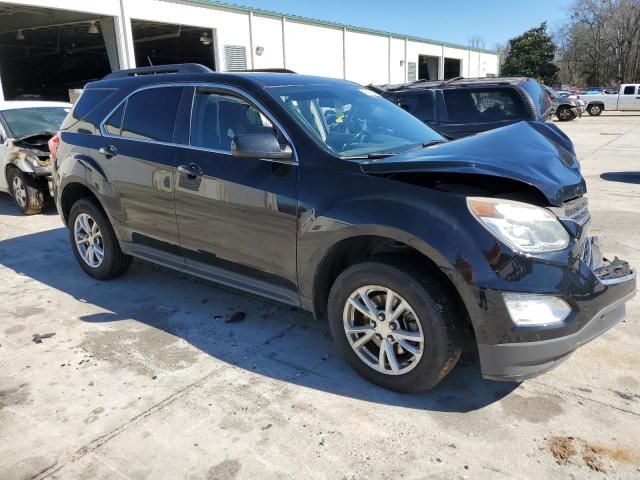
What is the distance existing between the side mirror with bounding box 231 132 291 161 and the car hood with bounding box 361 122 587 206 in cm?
55

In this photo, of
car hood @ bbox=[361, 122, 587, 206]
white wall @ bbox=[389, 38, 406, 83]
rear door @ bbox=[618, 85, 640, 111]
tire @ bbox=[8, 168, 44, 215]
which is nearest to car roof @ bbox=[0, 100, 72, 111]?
tire @ bbox=[8, 168, 44, 215]

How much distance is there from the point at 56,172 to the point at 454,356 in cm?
433

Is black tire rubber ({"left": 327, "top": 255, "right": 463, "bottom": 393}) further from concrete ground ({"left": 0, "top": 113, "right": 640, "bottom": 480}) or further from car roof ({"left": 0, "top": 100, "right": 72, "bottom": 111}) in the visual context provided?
car roof ({"left": 0, "top": 100, "right": 72, "bottom": 111})

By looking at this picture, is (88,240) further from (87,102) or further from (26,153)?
(26,153)

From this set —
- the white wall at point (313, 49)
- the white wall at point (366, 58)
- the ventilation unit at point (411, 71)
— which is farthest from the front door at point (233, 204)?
the ventilation unit at point (411, 71)

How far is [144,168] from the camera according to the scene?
4.20 m

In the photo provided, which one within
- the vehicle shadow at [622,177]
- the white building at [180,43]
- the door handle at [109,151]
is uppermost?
the white building at [180,43]

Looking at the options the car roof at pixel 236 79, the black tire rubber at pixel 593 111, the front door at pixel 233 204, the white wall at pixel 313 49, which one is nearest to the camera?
the front door at pixel 233 204

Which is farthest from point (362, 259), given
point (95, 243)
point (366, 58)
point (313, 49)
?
point (366, 58)

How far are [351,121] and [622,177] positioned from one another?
8.27 metres

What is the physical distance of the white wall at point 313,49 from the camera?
22453 millimetres

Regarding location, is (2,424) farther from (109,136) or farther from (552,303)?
(552,303)

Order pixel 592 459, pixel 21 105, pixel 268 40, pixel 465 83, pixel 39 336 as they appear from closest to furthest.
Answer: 1. pixel 592 459
2. pixel 39 336
3. pixel 465 83
4. pixel 21 105
5. pixel 268 40

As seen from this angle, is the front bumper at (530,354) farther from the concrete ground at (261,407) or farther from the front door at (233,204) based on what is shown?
the front door at (233,204)
